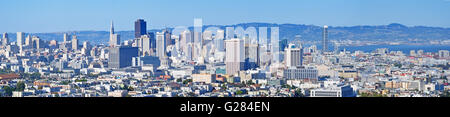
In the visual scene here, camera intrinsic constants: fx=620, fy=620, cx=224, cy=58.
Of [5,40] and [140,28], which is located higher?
[140,28]

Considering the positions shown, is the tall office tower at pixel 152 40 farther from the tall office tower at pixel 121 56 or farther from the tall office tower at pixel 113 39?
the tall office tower at pixel 113 39

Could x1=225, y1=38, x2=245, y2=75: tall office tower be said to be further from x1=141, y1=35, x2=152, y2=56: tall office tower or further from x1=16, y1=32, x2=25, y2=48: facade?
x1=16, y1=32, x2=25, y2=48: facade

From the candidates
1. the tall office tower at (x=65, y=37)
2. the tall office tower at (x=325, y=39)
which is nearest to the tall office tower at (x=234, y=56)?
the tall office tower at (x=325, y=39)

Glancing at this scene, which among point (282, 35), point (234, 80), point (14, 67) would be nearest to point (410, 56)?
point (282, 35)

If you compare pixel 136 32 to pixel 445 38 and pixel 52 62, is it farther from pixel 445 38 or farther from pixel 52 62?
pixel 445 38

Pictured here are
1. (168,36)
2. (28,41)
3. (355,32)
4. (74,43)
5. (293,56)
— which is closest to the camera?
(355,32)

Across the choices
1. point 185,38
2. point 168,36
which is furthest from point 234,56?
point 168,36

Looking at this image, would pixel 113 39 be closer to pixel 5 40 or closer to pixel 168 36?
pixel 168 36
